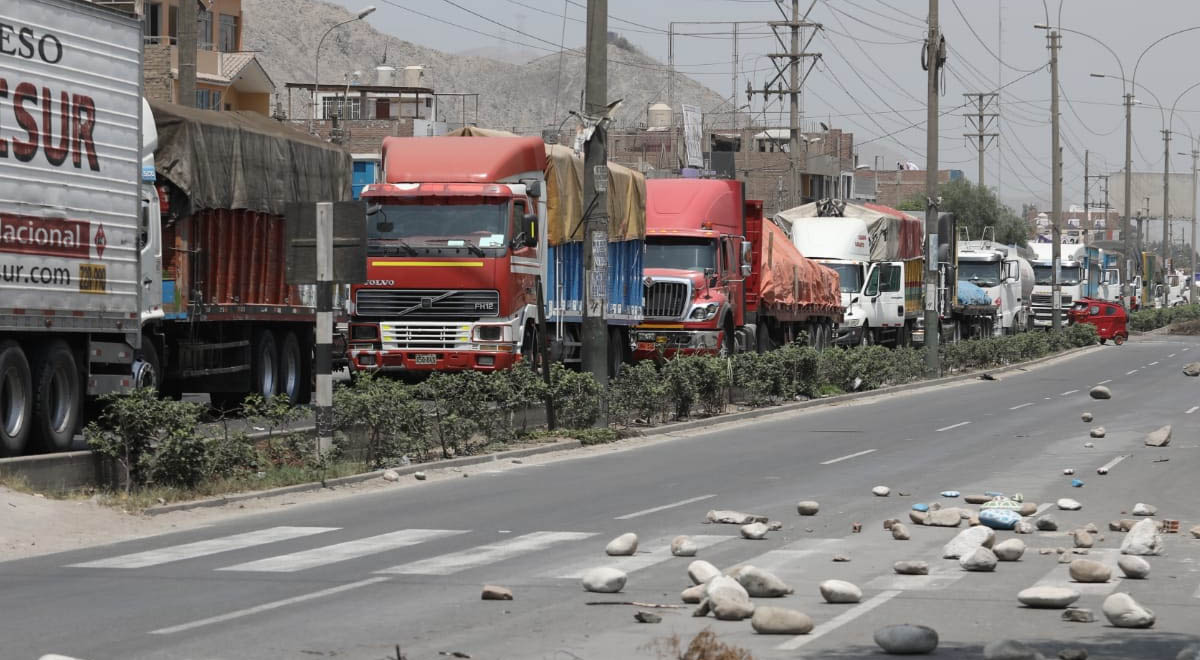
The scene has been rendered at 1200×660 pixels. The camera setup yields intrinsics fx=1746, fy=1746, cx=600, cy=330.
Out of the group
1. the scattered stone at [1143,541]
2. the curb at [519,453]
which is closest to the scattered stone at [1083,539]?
the scattered stone at [1143,541]

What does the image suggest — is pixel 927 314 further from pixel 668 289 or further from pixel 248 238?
pixel 248 238

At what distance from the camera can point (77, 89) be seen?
18547 mm

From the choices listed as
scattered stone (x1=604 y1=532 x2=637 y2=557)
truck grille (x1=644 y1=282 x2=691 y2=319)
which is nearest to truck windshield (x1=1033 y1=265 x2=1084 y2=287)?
truck grille (x1=644 y1=282 x2=691 y2=319)

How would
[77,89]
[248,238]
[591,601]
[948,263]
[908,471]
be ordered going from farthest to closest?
1. [948,263]
2. [248,238]
3. [908,471]
4. [77,89]
5. [591,601]

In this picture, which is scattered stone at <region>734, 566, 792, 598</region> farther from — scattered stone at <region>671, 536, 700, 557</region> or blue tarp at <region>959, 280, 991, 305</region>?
blue tarp at <region>959, 280, 991, 305</region>

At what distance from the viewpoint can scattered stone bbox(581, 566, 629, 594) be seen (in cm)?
1116

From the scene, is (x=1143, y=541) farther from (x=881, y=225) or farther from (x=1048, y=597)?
(x=881, y=225)

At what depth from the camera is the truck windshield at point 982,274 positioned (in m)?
66.1

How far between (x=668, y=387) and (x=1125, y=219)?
72.4 m

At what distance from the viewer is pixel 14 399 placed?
17.5 metres

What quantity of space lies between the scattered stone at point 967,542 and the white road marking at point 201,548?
5.21m

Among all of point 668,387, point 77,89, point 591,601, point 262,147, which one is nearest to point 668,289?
point 668,387

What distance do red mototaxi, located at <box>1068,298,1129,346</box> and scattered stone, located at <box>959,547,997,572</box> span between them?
2520 inches

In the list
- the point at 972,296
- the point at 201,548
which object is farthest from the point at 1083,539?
the point at 972,296
